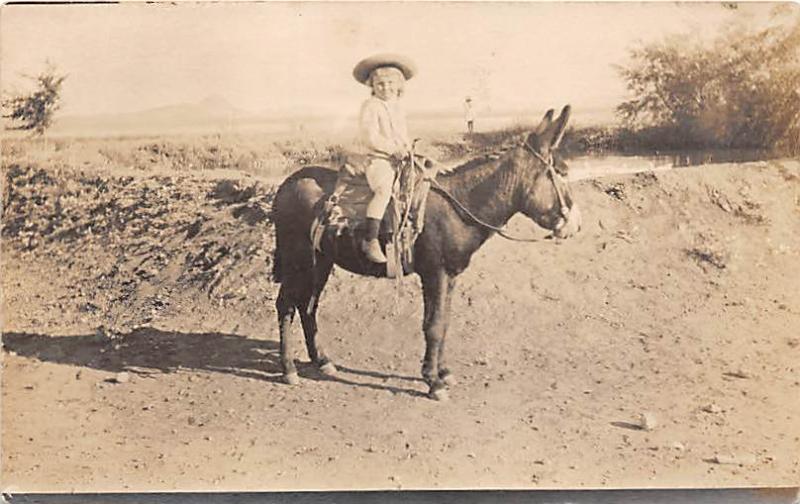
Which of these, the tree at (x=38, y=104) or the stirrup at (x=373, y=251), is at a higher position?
the tree at (x=38, y=104)

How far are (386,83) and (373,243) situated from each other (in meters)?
0.82

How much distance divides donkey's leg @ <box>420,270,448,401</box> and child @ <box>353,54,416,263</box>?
27 cm

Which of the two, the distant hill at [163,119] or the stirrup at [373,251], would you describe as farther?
the distant hill at [163,119]

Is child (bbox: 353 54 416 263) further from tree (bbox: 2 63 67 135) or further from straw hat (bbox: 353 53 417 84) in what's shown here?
tree (bbox: 2 63 67 135)

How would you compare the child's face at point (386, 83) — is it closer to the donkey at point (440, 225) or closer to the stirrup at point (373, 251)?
the donkey at point (440, 225)

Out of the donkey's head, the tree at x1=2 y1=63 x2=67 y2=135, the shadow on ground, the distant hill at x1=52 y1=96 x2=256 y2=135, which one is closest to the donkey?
the donkey's head

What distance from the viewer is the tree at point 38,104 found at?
4.20 m

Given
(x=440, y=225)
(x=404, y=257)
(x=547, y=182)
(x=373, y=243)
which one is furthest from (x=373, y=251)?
(x=547, y=182)

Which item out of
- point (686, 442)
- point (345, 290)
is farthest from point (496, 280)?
point (686, 442)

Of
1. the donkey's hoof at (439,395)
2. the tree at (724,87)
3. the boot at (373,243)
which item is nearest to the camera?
the boot at (373,243)

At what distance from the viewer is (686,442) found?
13.7 ft

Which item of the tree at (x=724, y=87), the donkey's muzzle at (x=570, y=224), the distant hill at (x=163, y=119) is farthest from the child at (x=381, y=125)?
the tree at (x=724, y=87)

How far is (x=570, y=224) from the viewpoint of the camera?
4191mm

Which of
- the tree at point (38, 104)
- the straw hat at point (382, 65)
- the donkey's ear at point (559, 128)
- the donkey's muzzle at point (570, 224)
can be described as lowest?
the donkey's muzzle at point (570, 224)
